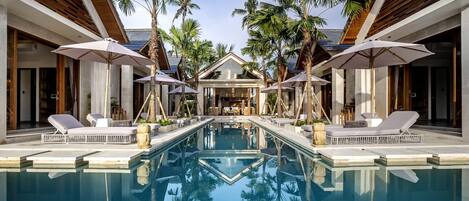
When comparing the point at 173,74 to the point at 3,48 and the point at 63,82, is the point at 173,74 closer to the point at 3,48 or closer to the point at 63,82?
the point at 63,82

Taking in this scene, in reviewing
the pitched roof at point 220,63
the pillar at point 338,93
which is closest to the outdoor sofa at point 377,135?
the pillar at point 338,93

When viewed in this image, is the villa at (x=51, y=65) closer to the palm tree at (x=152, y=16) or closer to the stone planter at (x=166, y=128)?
the palm tree at (x=152, y=16)

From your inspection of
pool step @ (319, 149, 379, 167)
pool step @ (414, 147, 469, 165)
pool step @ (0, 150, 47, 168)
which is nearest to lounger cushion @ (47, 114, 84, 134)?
pool step @ (0, 150, 47, 168)

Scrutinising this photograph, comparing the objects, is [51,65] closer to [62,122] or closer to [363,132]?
[62,122]

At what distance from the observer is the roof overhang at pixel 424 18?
30.4 feet

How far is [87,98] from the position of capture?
14.7 m

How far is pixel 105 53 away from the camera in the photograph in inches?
418

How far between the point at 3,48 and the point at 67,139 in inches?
102

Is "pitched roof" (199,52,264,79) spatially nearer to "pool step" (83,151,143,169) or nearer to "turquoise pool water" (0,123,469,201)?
"turquoise pool water" (0,123,469,201)

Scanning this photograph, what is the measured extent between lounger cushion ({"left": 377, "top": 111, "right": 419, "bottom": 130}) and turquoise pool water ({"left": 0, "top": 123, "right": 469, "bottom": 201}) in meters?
2.48

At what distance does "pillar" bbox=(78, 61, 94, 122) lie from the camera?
47.2 ft

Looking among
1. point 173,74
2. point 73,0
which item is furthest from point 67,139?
point 173,74

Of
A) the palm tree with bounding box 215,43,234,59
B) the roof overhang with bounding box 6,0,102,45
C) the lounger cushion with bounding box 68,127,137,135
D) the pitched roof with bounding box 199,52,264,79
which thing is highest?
the palm tree with bounding box 215,43,234,59

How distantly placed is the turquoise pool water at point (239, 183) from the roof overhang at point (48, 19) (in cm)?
482
